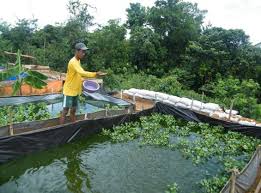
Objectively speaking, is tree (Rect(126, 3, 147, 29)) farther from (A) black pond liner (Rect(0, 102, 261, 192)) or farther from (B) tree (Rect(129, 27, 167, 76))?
(A) black pond liner (Rect(0, 102, 261, 192))

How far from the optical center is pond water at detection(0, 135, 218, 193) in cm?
420

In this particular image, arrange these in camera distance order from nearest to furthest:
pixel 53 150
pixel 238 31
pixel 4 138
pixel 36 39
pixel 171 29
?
pixel 4 138, pixel 53 150, pixel 238 31, pixel 171 29, pixel 36 39

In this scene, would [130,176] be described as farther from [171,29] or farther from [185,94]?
[171,29]

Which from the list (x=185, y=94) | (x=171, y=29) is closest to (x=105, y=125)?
(x=185, y=94)

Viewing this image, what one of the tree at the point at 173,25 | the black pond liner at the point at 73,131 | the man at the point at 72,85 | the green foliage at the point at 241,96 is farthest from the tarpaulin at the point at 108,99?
the tree at the point at 173,25

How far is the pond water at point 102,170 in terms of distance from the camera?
420 cm

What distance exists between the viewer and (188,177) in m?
4.71

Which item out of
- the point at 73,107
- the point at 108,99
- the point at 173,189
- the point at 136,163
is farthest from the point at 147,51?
the point at 173,189

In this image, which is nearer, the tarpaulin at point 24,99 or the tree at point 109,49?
the tarpaulin at point 24,99

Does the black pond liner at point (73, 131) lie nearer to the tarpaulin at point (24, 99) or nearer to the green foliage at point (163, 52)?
the tarpaulin at point (24, 99)

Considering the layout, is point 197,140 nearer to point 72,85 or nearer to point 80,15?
point 72,85

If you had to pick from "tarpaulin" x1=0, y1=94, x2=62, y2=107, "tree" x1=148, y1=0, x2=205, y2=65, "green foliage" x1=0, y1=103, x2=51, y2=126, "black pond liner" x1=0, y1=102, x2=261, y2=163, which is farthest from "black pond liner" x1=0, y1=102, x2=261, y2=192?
"tree" x1=148, y1=0, x2=205, y2=65

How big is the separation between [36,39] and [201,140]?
14623 mm

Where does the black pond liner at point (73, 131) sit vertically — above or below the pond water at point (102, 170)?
above
